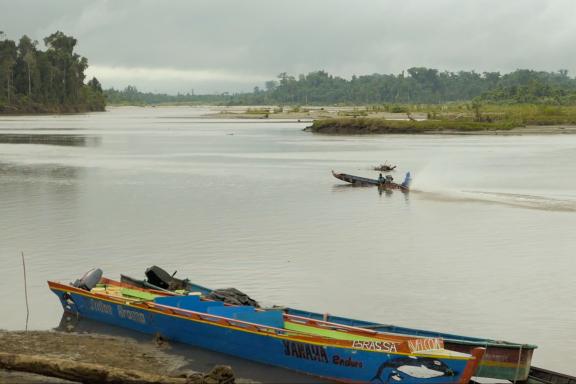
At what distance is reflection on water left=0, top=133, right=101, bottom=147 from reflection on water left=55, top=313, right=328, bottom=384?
68.6 metres

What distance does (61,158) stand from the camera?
6838 centimetres

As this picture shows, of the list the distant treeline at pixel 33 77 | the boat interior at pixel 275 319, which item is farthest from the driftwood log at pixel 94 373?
the distant treeline at pixel 33 77

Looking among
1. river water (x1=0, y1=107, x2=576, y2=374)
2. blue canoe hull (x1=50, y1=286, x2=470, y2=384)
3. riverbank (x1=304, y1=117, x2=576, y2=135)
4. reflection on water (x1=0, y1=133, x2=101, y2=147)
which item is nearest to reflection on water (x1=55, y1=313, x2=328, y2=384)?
blue canoe hull (x1=50, y1=286, x2=470, y2=384)

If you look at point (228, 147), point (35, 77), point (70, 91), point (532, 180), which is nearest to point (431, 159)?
point (532, 180)

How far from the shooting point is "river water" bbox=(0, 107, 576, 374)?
2147 cm

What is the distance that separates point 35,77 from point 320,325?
175 meters

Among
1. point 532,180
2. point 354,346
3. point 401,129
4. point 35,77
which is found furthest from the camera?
point 35,77

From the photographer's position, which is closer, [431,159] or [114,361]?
[114,361]

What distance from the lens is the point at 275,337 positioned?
53.1ft

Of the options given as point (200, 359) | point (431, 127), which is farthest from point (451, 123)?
point (200, 359)

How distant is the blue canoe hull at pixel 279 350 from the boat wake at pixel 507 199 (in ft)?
83.1

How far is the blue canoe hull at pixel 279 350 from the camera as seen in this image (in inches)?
572

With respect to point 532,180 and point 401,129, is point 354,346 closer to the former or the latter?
point 532,180

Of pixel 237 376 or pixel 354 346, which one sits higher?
pixel 354 346
